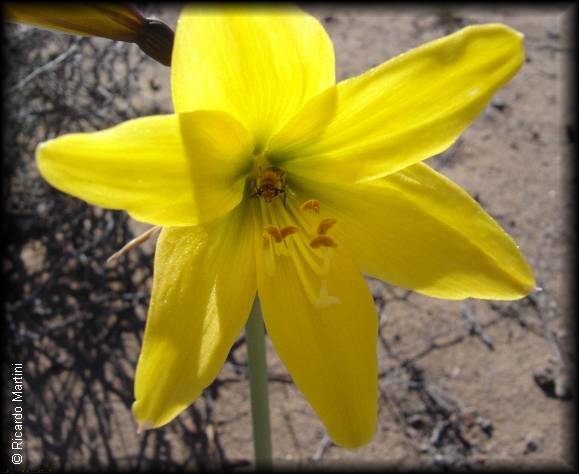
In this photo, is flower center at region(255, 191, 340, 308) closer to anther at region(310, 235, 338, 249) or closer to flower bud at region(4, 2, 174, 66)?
anther at region(310, 235, 338, 249)

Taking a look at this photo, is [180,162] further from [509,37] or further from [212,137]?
[509,37]

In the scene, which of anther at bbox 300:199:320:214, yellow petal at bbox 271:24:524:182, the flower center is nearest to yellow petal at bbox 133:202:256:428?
the flower center

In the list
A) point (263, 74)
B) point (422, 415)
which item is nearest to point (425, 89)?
point (263, 74)

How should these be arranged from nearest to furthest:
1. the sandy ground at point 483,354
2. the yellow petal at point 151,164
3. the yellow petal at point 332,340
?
the yellow petal at point 151,164
the yellow petal at point 332,340
the sandy ground at point 483,354

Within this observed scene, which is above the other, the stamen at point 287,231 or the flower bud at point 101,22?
the flower bud at point 101,22

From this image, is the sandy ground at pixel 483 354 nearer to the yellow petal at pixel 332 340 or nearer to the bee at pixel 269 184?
the yellow petal at pixel 332 340

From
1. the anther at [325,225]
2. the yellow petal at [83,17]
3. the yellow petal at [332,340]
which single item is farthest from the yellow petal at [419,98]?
the yellow petal at [83,17]
